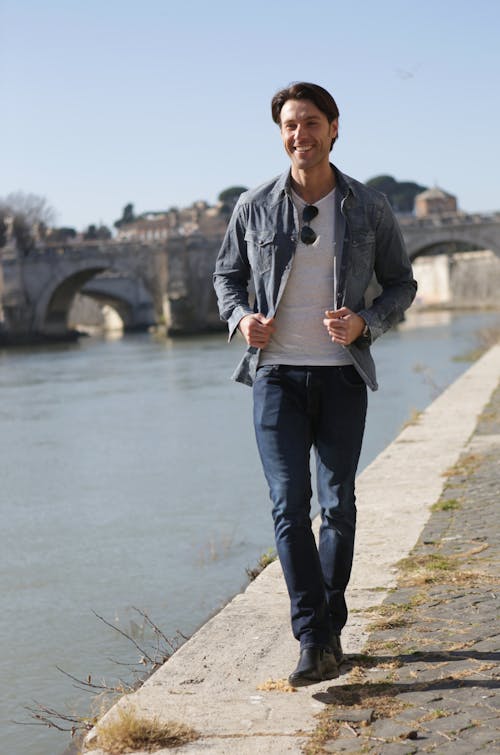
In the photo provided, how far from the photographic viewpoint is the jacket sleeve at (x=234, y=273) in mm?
→ 3217

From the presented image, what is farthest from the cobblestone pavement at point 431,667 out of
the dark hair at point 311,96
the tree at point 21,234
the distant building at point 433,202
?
the distant building at point 433,202

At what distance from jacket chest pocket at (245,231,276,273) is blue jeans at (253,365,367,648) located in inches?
10.1

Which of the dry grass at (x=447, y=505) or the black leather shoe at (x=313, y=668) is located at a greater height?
the black leather shoe at (x=313, y=668)

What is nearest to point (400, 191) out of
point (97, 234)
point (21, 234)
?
point (97, 234)

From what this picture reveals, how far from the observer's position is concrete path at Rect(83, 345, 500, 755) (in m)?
2.72

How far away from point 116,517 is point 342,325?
18.9 feet

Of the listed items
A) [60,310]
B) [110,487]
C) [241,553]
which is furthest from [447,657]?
[60,310]

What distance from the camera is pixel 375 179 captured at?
122 metres

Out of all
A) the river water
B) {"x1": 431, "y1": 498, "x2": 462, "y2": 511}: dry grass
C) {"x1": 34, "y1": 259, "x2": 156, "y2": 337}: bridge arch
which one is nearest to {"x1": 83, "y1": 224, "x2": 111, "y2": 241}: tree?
{"x1": 34, "y1": 259, "x2": 156, "y2": 337}: bridge arch

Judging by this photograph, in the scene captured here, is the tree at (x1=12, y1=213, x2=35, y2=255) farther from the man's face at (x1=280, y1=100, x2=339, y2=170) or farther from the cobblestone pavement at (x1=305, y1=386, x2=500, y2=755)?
the man's face at (x1=280, y1=100, x2=339, y2=170)

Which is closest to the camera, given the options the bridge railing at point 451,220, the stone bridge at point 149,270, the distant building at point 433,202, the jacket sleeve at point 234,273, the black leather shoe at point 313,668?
the black leather shoe at point 313,668

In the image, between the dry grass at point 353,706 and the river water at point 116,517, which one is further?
the river water at point 116,517

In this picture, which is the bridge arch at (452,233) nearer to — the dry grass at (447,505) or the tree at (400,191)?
the dry grass at (447,505)

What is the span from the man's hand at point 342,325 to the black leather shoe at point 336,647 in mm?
711
